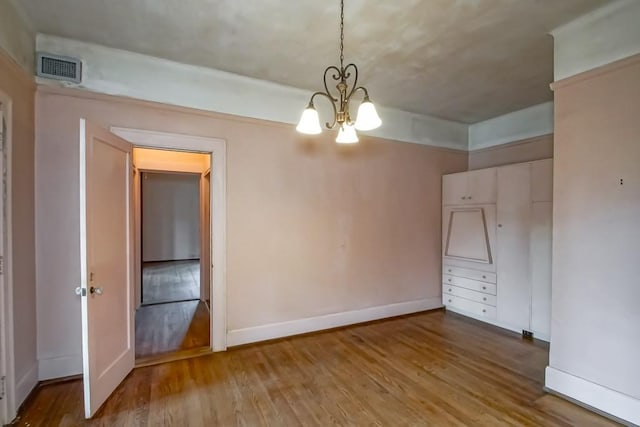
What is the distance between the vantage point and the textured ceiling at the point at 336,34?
2172 millimetres

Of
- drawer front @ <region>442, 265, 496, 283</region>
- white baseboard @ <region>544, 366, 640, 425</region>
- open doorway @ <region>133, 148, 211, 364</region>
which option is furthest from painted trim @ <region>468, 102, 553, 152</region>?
open doorway @ <region>133, 148, 211, 364</region>

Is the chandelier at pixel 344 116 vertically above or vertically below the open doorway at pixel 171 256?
above

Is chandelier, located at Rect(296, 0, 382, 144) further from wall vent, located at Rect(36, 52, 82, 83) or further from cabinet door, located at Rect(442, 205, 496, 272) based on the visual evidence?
cabinet door, located at Rect(442, 205, 496, 272)

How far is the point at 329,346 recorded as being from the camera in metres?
3.39

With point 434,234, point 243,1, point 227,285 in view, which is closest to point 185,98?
point 243,1

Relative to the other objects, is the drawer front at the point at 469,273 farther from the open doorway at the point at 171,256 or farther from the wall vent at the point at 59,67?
the wall vent at the point at 59,67

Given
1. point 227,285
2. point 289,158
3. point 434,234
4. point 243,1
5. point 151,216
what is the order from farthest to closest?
point 151,216 → point 434,234 → point 289,158 → point 227,285 → point 243,1

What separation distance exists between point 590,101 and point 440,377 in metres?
2.56

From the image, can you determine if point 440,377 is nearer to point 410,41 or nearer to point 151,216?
point 410,41

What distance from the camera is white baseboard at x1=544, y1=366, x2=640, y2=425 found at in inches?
82.7

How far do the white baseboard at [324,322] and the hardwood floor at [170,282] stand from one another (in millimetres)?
2367

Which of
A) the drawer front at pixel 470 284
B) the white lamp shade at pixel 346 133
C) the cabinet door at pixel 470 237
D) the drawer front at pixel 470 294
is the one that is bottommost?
the drawer front at pixel 470 294

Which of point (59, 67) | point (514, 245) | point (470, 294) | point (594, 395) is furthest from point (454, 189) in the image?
point (59, 67)

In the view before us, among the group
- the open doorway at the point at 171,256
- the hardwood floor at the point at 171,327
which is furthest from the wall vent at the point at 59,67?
the hardwood floor at the point at 171,327
